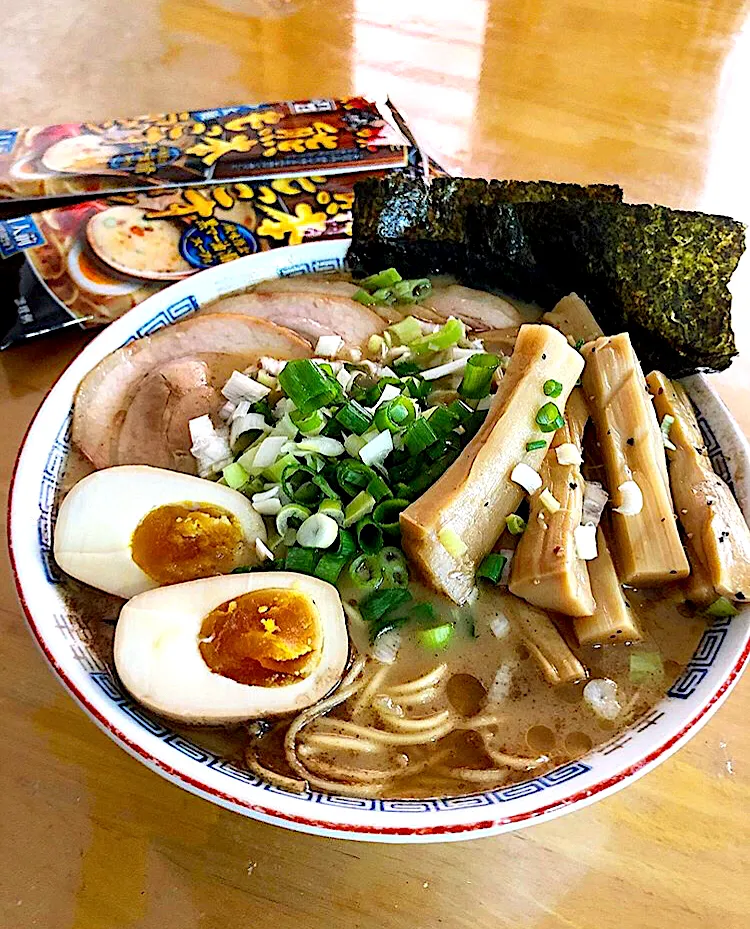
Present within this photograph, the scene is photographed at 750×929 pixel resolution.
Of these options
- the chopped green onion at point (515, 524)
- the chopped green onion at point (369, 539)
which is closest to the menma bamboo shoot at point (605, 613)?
the chopped green onion at point (515, 524)

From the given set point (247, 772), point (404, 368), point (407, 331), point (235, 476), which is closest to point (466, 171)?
point (407, 331)

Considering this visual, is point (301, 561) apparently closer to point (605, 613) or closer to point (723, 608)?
point (605, 613)

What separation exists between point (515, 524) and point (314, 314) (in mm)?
628

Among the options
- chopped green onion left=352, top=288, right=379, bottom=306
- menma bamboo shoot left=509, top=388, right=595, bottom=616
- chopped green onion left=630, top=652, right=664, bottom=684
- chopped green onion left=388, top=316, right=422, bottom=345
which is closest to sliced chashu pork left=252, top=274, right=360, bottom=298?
chopped green onion left=352, top=288, right=379, bottom=306

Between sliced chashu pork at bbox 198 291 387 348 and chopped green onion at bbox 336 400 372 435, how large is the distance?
0.26m

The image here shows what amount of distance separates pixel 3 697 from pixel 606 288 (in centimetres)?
129

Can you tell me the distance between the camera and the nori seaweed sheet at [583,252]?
1491 millimetres

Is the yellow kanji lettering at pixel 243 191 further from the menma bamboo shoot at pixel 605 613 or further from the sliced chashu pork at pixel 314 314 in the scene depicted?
the menma bamboo shoot at pixel 605 613

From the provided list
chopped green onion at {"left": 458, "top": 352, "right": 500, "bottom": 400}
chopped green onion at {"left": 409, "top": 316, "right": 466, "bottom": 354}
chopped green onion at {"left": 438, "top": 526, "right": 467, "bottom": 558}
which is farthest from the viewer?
chopped green onion at {"left": 409, "top": 316, "right": 466, "bottom": 354}

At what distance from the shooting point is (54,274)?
176 cm

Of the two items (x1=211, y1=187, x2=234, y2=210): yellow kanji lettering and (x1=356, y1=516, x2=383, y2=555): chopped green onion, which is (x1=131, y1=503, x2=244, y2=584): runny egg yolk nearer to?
(x1=356, y1=516, x2=383, y2=555): chopped green onion

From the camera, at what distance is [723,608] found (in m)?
1.21

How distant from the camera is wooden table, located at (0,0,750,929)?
1131mm

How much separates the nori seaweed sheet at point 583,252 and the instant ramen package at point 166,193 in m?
0.29
